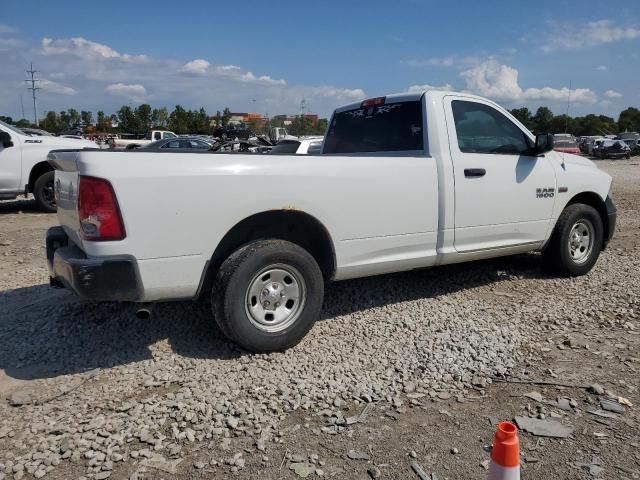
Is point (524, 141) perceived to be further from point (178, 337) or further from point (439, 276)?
point (178, 337)

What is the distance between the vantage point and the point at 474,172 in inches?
187

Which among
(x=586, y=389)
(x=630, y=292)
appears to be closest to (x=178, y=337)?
(x=586, y=389)

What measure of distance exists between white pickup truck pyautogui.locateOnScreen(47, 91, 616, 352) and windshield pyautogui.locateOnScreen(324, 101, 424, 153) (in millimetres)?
15

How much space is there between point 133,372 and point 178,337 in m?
0.53

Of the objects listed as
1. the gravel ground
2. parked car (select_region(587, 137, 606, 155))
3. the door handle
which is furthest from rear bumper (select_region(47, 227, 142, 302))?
parked car (select_region(587, 137, 606, 155))

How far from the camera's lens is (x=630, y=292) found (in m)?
5.39

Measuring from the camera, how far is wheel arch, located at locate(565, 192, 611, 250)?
598 cm

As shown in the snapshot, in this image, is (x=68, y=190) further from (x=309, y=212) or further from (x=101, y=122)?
(x=101, y=122)

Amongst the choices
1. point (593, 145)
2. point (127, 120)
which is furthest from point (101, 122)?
point (593, 145)

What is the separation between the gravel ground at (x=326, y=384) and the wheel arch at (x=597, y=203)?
3.39 feet

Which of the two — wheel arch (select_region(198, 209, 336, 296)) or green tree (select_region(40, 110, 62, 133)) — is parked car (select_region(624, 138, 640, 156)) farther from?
green tree (select_region(40, 110, 62, 133))

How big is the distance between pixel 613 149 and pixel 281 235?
142 feet

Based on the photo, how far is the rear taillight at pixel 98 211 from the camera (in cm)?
321

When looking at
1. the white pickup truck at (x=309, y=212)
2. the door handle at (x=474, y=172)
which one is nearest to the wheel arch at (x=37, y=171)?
the white pickup truck at (x=309, y=212)
